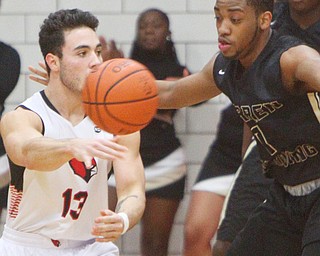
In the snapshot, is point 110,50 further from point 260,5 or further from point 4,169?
point 260,5

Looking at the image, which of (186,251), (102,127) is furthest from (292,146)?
(186,251)

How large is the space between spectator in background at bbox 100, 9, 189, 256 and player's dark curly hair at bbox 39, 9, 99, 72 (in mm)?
1402

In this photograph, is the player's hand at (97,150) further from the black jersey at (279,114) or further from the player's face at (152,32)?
the player's face at (152,32)

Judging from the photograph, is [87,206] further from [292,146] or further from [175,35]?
[175,35]

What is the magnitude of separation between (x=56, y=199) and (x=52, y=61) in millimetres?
696

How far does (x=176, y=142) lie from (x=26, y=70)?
3.65ft

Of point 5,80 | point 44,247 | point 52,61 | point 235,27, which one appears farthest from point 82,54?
point 5,80

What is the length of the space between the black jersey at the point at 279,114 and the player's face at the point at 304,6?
727 mm

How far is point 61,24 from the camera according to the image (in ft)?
16.6

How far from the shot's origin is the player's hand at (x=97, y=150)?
406 centimetres

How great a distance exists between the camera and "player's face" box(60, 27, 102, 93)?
4973mm

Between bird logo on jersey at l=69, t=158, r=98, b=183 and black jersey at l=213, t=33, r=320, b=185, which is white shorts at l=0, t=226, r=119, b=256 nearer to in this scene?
bird logo on jersey at l=69, t=158, r=98, b=183

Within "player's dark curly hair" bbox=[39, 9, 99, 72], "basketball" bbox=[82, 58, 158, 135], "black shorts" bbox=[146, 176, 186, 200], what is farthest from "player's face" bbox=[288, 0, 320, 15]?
"black shorts" bbox=[146, 176, 186, 200]

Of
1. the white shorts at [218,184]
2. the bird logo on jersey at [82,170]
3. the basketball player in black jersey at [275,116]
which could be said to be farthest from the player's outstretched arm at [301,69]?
the white shorts at [218,184]
